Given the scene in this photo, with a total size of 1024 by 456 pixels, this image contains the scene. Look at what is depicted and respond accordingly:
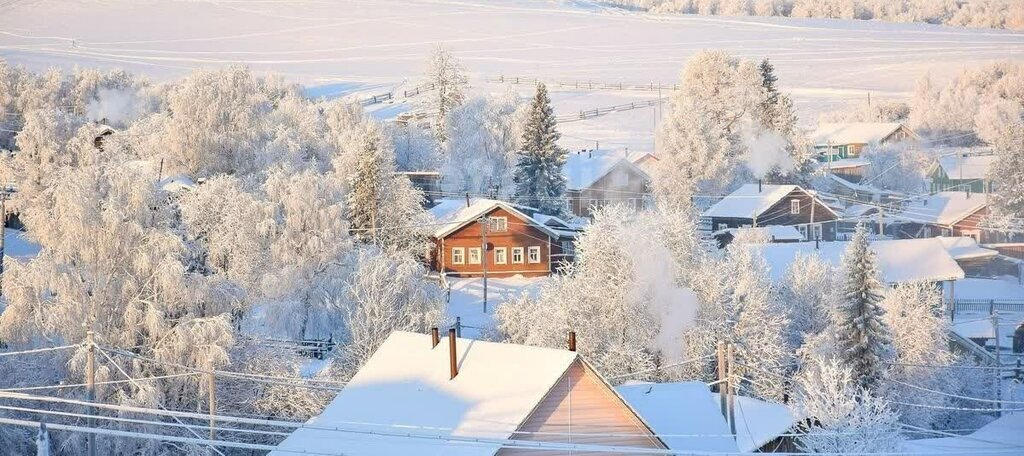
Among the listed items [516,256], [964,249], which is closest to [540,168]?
[516,256]

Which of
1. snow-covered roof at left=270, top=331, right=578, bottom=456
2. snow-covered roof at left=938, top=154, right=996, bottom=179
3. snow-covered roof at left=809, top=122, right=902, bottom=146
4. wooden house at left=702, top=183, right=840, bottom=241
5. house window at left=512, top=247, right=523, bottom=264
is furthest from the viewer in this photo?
snow-covered roof at left=809, top=122, right=902, bottom=146

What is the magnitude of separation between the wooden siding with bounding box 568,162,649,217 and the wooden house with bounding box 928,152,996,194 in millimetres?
18381

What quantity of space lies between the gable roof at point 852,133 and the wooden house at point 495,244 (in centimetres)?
3167

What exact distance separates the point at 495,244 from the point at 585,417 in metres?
30.7

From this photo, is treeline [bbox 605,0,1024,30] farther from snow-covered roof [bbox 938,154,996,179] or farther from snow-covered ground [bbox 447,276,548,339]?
snow-covered ground [bbox 447,276,548,339]

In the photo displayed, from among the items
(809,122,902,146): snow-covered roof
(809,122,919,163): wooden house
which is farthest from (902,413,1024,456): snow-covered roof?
(809,122,902,146): snow-covered roof

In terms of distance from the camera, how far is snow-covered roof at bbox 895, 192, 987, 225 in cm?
6322

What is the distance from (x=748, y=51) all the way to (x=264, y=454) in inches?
2894

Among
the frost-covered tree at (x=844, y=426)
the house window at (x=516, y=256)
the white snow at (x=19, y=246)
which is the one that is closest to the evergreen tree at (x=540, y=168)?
the house window at (x=516, y=256)

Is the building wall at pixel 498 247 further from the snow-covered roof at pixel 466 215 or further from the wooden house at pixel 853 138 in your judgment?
the wooden house at pixel 853 138

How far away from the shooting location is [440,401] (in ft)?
65.4

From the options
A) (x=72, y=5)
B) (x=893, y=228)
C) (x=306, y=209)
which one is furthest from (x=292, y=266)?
(x=72, y=5)

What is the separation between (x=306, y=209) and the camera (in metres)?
39.4

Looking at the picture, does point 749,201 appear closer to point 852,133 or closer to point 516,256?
point 516,256
